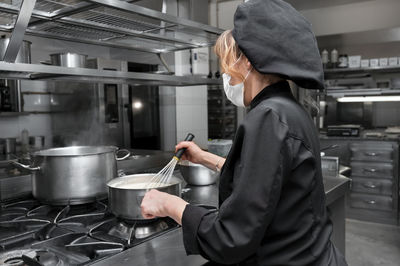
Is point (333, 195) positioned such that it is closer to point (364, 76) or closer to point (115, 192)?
point (115, 192)

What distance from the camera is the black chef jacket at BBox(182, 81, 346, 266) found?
30.1 inches

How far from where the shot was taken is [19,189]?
1.70m

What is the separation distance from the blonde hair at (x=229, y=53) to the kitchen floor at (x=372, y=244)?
2858 mm

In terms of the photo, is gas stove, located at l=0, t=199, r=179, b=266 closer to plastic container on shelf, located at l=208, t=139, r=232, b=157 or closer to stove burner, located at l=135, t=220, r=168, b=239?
stove burner, located at l=135, t=220, r=168, b=239

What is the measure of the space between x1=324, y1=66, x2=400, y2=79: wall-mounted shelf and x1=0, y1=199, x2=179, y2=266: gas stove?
4.30 m

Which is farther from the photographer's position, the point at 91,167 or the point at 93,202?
the point at 93,202

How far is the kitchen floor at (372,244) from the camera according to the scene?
3.18 metres

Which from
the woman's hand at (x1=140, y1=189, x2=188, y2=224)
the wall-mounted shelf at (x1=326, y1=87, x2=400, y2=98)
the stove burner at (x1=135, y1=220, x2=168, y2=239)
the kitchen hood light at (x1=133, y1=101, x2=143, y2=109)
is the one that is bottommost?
the stove burner at (x1=135, y1=220, x2=168, y2=239)

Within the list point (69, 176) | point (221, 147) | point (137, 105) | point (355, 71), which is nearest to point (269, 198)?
point (69, 176)

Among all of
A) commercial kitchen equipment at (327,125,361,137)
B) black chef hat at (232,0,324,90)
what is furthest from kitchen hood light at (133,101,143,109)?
black chef hat at (232,0,324,90)

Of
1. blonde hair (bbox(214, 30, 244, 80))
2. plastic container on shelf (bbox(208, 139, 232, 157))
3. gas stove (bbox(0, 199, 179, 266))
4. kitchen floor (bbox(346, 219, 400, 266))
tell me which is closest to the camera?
blonde hair (bbox(214, 30, 244, 80))

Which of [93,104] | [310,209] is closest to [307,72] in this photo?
[310,209]

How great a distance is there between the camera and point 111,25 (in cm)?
169

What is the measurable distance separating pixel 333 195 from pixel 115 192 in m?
1.16
